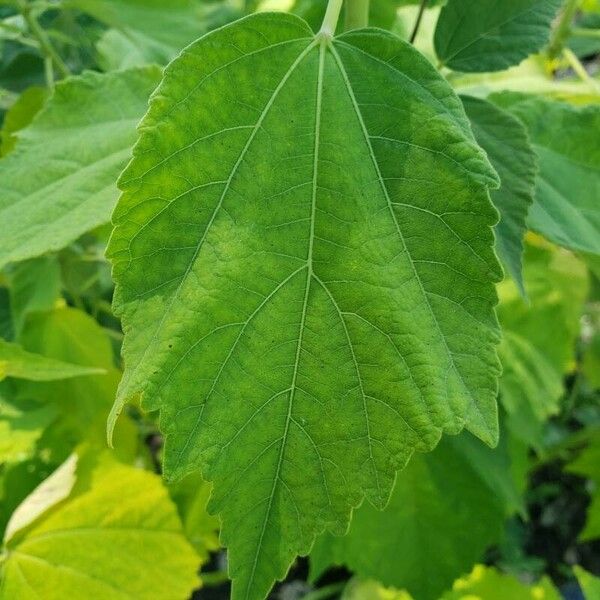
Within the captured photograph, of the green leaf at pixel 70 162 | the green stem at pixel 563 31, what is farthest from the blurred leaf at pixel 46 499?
the green stem at pixel 563 31

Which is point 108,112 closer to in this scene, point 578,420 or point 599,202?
point 599,202

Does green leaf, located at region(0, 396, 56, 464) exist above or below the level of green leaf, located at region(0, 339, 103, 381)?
below

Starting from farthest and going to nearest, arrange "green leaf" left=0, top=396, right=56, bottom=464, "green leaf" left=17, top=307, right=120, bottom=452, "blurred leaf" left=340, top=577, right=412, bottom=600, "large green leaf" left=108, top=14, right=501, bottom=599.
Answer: "blurred leaf" left=340, top=577, right=412, bottom=600 → "green leaf" left=17, top=307, right=120, bottom=452 → "green leaf" left=0, top=396, right=56, bottom=464 → "large green leaf" left=108, top=14, right=501, bottom=599

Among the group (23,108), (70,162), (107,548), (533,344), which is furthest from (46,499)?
(533,344)

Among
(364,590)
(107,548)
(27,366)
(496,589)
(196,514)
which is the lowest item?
(364,590)

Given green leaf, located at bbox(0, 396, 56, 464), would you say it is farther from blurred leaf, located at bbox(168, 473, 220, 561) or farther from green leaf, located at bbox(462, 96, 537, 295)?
green leaf, located at bbox(462, 96, 537, 295)

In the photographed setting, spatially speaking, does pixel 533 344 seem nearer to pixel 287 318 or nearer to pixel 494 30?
pixel 494 30

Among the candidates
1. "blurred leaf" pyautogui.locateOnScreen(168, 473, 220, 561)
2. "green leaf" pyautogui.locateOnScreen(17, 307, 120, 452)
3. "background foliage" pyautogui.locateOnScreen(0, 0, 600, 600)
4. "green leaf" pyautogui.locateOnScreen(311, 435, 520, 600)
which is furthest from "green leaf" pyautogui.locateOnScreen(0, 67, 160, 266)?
"green leaf" pyautogui.locateOnScreen(311, 435, 520, 600)
